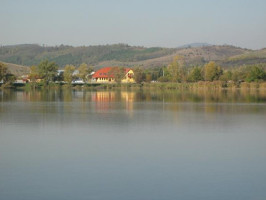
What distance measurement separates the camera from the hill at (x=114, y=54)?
146825 mm

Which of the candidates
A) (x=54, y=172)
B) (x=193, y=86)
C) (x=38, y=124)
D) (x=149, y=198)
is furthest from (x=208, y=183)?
(x=193, y=86)

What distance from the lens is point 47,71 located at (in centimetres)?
7231

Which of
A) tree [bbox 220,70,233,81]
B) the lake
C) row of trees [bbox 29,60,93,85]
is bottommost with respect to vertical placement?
the lake

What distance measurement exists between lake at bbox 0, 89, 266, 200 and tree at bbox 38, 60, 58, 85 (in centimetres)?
5191

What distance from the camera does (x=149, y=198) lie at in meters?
8.77

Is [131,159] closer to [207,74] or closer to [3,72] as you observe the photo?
[207,74]

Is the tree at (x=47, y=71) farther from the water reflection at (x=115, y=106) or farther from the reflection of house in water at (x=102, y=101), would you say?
the water reflection at (x=115, y=106)

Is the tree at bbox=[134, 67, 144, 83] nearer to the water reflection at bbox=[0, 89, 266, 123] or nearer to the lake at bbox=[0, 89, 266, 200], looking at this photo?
the water reflection at bbox=[0, 89, 266, 123]

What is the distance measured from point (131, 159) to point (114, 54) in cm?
16231

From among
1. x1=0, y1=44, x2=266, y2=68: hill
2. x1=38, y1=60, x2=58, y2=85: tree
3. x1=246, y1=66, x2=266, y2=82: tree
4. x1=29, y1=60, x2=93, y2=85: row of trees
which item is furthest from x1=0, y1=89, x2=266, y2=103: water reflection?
x1=0, y1=44, x2=266, y2=68: hill

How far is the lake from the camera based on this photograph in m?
9.29

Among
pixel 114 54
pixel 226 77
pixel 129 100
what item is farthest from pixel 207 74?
pixel 114 54

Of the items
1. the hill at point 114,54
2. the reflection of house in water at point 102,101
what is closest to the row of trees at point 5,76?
the reflection of house in water at point 102,101

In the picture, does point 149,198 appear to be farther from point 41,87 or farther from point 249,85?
point 41,87
